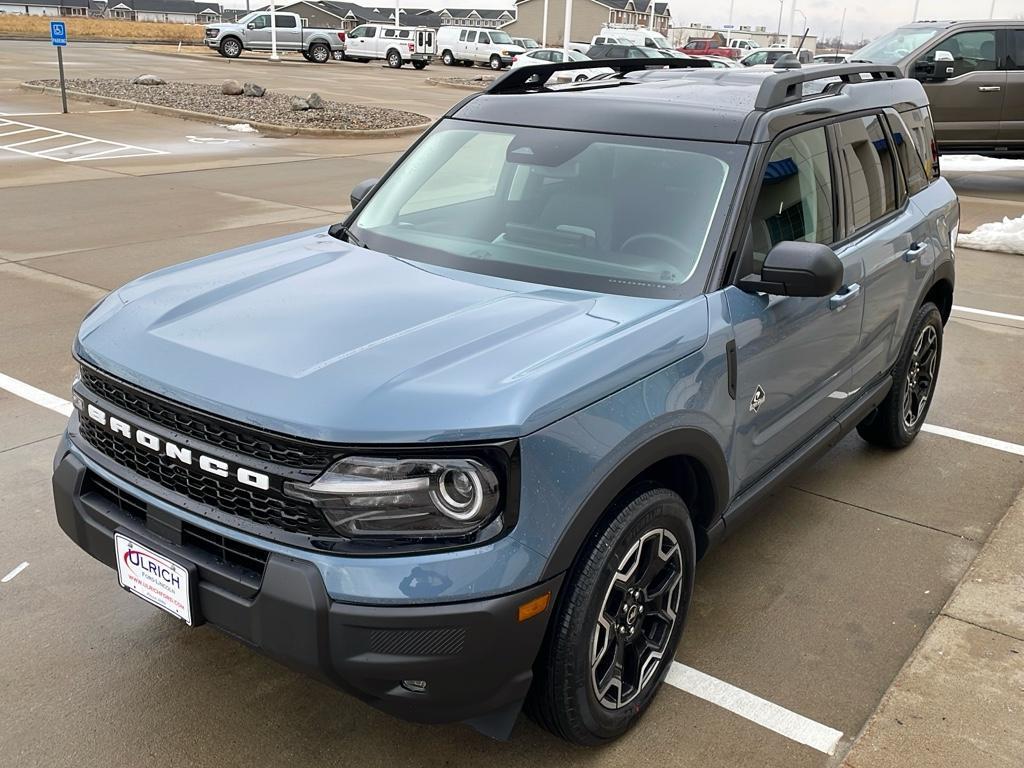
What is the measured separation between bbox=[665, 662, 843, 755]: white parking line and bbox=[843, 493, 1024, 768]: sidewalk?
0.10 m

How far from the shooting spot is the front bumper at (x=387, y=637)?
227 centimetres

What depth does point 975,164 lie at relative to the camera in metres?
16.0

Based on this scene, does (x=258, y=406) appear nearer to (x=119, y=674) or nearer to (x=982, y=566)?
(x=119, y=674)

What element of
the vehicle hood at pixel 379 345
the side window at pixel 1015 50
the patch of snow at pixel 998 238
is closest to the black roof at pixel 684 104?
the vehicle hood at pixel 379 345

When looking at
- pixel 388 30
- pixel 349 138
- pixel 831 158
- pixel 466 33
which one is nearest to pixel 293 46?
pixel 388 30

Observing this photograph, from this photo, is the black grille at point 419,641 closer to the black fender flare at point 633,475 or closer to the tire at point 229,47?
the black fender flare at point 633,475

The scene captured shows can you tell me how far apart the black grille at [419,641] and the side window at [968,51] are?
1358 centimetres

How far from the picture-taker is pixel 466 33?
46.9 metres

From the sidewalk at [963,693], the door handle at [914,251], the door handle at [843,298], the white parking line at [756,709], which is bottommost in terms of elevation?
the white parking line at [756,709]

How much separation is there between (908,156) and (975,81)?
33.4 ft

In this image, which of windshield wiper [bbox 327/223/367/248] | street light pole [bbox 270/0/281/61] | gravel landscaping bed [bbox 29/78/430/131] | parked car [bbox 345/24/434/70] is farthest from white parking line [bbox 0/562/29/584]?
parked car [bbox 345/24/434/70]

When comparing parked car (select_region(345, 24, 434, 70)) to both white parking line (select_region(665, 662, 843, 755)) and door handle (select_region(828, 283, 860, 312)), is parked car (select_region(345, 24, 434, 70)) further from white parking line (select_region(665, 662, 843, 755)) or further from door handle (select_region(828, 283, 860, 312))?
Answer: white parking line (select_region(665, 662, 843, 755))

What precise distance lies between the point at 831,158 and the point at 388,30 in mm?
44612

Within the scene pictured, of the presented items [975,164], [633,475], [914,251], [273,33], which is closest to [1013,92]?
[975,164]
